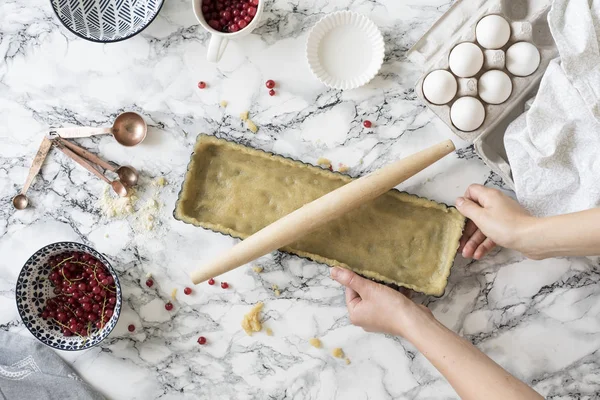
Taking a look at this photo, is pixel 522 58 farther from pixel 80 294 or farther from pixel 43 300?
pixel 43 300

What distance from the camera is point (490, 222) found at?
1.71 m

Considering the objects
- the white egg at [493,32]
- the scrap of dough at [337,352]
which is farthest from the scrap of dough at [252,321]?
the white egg at [493,32]

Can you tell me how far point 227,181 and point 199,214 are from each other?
0.14 metres

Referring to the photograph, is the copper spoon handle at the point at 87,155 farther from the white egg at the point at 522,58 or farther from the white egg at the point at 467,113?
the white egg at the point at 522,58

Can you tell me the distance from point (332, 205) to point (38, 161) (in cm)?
107

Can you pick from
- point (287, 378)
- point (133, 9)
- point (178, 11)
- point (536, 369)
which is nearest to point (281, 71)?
point (178, 11)

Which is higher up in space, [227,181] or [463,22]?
[463,22]

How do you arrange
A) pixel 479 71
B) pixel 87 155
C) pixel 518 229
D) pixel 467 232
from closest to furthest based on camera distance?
pixel 518 229
pixel 479 71
pixel 467 232
pixel 87 155

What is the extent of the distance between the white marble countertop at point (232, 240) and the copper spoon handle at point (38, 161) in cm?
4

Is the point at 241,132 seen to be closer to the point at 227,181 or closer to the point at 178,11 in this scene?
the point at 227,181

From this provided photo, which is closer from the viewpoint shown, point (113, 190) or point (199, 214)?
point (199, 214)

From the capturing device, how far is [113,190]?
2004mm

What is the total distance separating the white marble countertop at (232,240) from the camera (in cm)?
195

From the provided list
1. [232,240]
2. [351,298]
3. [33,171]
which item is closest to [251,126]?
[232,240]
